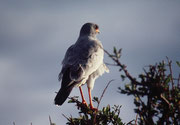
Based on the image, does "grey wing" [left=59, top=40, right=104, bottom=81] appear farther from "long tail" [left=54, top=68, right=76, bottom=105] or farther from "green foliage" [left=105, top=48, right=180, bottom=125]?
"green foliage" [left=105, top=48, right=180, bottom=125]

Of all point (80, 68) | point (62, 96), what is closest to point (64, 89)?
point (62, 96)

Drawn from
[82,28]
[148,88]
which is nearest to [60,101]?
[148,88]

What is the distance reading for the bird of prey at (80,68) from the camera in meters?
5.30

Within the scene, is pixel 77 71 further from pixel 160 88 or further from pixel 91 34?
pixel 160 88

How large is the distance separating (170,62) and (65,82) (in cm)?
325

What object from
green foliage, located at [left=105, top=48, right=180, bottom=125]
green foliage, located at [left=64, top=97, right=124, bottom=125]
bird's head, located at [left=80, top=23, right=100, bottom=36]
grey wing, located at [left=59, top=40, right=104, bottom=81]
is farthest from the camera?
bird's head, located at [left=80, top=23, right=100, bottom=36]

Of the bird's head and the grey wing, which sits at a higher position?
the bird's head

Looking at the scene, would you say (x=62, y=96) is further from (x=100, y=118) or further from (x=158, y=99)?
(x=158, y=99)

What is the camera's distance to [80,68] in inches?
231

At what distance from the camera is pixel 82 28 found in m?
8.14

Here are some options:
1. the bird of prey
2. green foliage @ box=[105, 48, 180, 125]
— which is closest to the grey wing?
the bird of prey

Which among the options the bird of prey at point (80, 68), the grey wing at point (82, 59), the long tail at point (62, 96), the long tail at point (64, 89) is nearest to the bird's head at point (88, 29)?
the bird of prey at point (80, 68)

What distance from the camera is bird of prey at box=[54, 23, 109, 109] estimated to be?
5.30m

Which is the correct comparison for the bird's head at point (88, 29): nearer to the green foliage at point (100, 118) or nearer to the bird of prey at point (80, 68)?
the bird of prey at point (80, 68)
